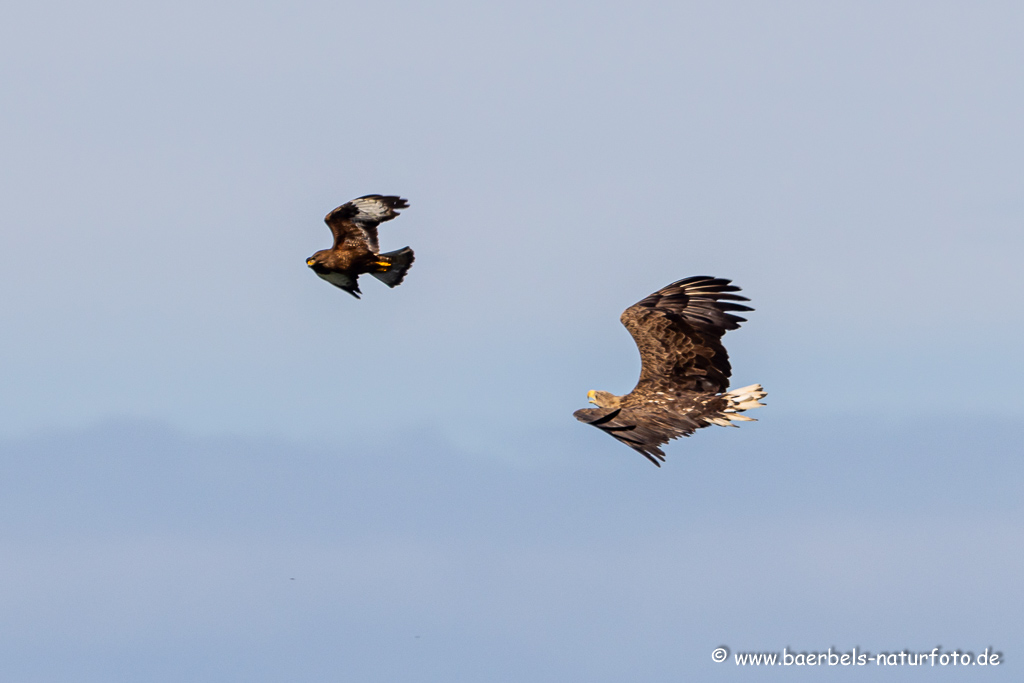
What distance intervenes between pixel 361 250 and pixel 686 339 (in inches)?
307

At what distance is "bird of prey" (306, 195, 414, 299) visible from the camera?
31422mm

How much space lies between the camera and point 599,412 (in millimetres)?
26391

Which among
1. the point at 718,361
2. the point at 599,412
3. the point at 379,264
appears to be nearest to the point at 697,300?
the point at 718,361

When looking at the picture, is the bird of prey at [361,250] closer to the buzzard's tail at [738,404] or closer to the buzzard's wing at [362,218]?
the buzzard's wing at [362,218]

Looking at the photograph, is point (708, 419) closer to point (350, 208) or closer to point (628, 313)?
point (628, 313)

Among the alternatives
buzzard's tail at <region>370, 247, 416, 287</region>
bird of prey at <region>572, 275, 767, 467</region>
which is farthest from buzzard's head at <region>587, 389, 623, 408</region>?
buzzard's tail at <region>370, 247, 416, 287</region>

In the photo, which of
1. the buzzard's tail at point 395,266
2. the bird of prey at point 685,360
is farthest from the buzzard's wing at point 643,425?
the buzzard's tail at point 395,266

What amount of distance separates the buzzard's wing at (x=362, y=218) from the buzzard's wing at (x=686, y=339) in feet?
20.2

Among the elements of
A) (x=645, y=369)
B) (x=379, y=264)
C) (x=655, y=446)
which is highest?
(x=379, y=264)

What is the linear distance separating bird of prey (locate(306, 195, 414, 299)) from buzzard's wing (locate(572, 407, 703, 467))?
22.9 ft

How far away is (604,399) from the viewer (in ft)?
91.8

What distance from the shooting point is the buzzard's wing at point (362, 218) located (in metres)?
31.3

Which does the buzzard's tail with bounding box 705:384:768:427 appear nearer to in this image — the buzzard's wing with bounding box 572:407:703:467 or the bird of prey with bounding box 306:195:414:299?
the buzzard's wing with bounding box 572:407:703:467

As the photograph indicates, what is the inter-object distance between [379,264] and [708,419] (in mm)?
8696
